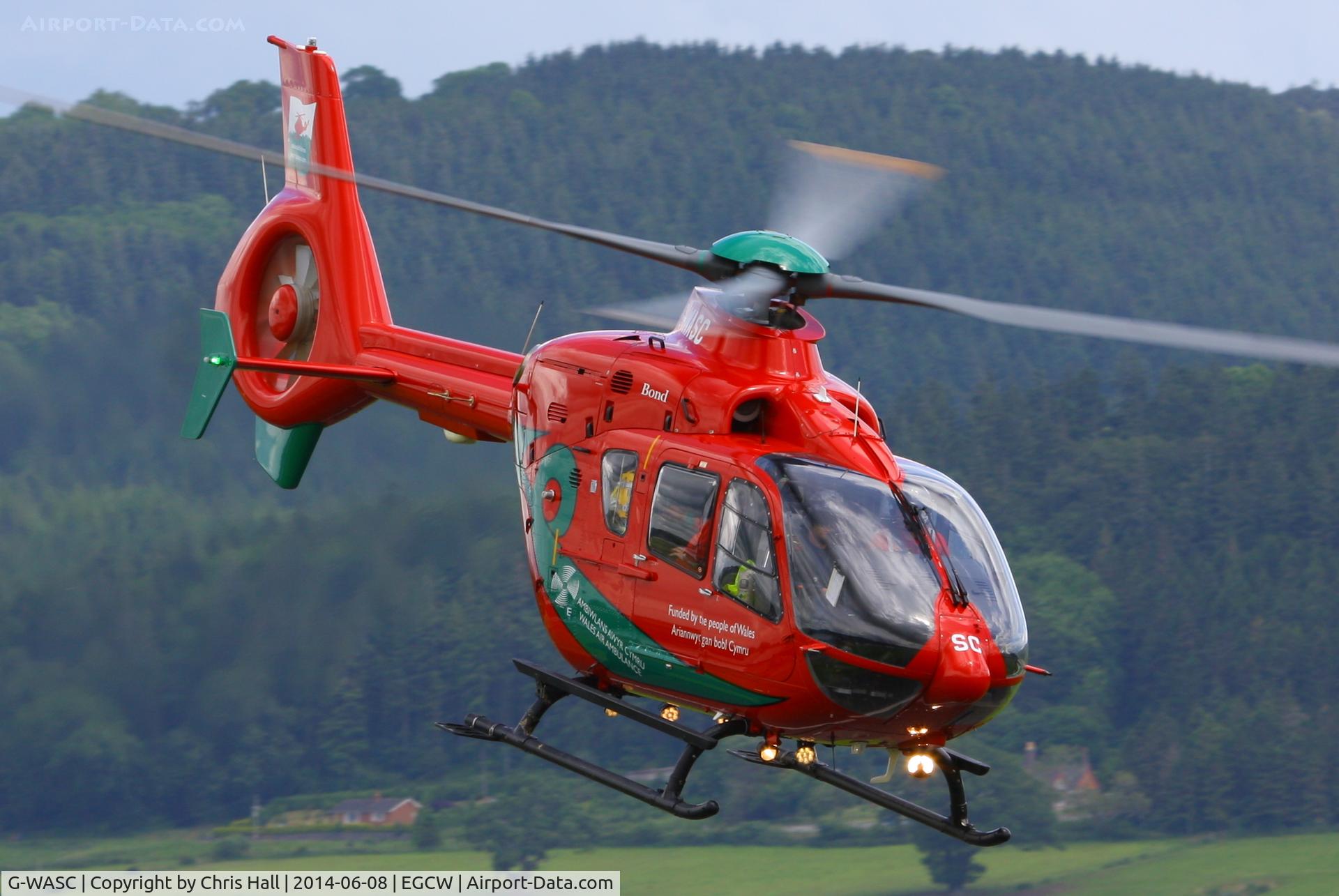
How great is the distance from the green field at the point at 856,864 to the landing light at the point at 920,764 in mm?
22883

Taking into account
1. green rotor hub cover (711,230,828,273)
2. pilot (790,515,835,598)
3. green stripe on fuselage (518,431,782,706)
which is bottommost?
green stripe on fuselage (518,431,782,706)

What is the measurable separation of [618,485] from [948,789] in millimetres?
2506

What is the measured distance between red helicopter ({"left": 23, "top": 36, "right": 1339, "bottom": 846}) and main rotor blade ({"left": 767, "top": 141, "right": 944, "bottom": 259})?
1 cm

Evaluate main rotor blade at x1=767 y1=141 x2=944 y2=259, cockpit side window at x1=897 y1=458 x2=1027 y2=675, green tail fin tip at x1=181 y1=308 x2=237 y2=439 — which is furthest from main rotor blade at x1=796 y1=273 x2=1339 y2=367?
green tail fin tip at x1=181 y1=308 x2=237 y2=439

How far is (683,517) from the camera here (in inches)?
399

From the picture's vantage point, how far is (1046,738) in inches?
1790

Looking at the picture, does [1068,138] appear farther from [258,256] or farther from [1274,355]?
[1274,355]

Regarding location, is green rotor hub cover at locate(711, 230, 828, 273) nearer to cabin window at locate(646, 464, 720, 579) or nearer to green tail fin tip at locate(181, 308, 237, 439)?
cabin window at locate(646, 464, 720, 579)

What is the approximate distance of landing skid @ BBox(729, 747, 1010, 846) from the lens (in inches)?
405

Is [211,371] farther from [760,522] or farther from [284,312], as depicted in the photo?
[760,522]

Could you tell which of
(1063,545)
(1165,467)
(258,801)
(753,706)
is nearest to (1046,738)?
(1063,545)

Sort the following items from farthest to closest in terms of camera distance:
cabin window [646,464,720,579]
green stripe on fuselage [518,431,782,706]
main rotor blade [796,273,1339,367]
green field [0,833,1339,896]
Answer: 1. green field [0,833,1339,896]
2. green stripe on fuselage [518,431,782,706]
3. cabin window [646,464,720,579]
4. main rotor blade [796,273,1339,367]

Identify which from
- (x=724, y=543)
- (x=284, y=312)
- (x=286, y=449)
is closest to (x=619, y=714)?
(x=724, y=543)

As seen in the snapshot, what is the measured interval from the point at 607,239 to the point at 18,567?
20853mm
